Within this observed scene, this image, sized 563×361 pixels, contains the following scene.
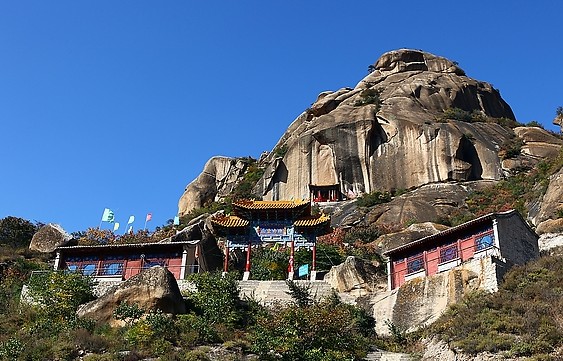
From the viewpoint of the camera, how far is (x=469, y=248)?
3134cm

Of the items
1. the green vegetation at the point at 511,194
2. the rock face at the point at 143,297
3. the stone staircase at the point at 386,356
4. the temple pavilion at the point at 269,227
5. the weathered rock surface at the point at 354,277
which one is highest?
the green vegetation at the point at 511,194

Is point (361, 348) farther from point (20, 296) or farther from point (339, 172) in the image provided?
point (339, 172)

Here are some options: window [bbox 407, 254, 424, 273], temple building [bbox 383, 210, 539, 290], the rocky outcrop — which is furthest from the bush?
the rocky outcrop

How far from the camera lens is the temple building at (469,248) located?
1195 inches

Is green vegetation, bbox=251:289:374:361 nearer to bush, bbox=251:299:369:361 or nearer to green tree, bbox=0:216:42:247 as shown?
bush, bbox=251:299:369:361

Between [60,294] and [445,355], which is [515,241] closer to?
[445,355]

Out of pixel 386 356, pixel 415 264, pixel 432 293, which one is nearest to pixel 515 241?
pixel 415 264

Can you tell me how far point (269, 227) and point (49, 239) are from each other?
18.0 m

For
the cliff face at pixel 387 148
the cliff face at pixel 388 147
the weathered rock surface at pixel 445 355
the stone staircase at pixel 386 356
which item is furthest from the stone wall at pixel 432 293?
the cliff face at pixel 387 148

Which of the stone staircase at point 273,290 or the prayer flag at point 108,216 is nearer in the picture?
the stone staircase at point 273,290

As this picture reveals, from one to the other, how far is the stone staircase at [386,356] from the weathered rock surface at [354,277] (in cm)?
807

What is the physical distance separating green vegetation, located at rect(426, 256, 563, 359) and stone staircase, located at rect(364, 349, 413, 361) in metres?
1.70

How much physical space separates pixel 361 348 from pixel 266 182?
4440 centimetres

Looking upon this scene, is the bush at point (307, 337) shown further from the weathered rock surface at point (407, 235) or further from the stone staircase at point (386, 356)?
the weathered rock surface at point (407, 235)
